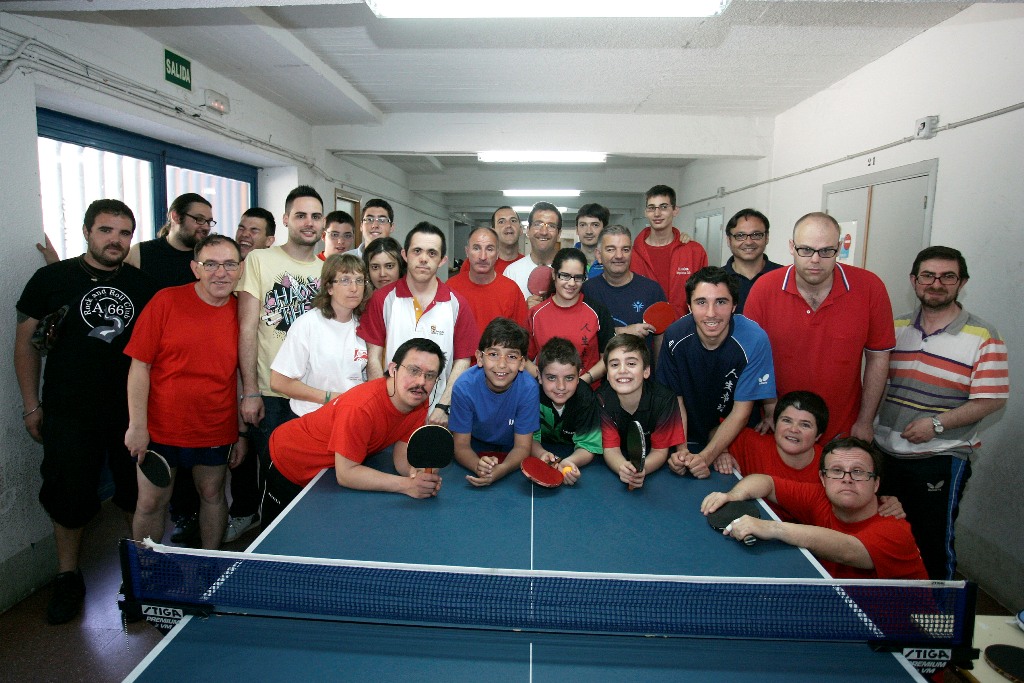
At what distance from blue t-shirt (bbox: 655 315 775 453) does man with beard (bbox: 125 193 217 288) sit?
10.8 ft

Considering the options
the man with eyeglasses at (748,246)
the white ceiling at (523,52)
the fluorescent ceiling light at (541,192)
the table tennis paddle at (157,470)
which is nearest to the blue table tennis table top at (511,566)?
the table tennis paddle at (157,470)

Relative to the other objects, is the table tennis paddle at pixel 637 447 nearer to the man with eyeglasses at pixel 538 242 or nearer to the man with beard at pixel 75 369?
the man with eyeglasses at pixel 538 242

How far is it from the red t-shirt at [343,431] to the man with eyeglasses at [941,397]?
Result: 2.74 m

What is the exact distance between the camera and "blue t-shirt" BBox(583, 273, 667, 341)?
3982 millimetres

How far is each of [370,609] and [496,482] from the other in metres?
1.06

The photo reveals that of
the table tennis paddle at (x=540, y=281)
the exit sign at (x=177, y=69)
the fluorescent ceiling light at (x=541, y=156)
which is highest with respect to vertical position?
the fluorescent ceiling light at (x=541, y=156)

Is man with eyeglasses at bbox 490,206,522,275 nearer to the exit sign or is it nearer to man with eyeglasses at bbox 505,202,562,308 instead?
man with eyeglasses at bbox 505,202,562,308

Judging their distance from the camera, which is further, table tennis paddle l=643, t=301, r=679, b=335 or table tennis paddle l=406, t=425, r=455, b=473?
table tennis paddle l=643, t=301, r=679, b=335

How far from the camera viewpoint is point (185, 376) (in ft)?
10.3

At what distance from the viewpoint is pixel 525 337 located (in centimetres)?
295

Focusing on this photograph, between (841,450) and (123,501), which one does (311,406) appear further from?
(841,450)

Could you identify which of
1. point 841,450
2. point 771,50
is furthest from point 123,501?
point 771,50

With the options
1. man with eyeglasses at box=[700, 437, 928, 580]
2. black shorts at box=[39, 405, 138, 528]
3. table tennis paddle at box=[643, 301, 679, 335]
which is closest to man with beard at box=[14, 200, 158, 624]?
black shorts at box=[39, 405, 138, 528]

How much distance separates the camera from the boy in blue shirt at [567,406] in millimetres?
3029
